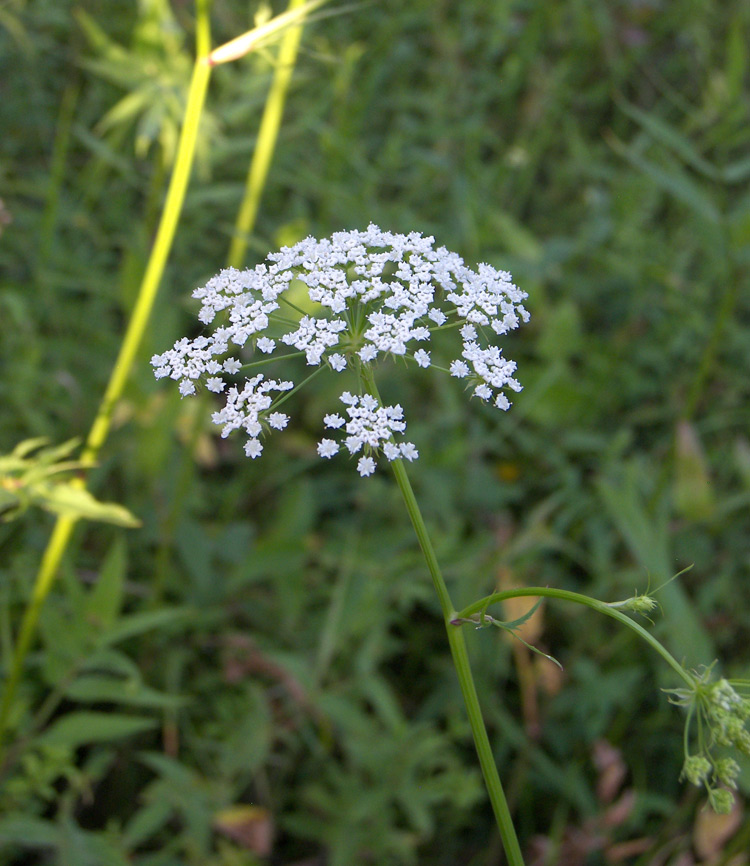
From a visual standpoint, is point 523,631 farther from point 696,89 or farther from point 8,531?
point 696,89

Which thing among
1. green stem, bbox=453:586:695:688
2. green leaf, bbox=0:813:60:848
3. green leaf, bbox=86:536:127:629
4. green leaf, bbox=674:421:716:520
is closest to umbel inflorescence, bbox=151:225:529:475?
green stem, bbox=453:586:695:688

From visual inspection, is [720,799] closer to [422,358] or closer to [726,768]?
[726,768]

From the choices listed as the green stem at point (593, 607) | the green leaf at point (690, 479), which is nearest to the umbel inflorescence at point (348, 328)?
the green stem at point (593, 607)

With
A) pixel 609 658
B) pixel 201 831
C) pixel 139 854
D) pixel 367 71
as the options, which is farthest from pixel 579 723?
pixel 367 71

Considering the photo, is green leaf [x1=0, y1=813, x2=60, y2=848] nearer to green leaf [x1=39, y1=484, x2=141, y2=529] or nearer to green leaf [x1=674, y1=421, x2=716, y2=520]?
green leaf [x1=39, y1=484, x2=141, y2=529]

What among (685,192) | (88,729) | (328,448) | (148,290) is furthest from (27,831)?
(685,192)

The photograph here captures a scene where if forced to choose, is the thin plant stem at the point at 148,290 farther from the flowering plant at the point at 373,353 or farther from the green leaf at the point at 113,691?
the flowering plant at the point at 373,353
